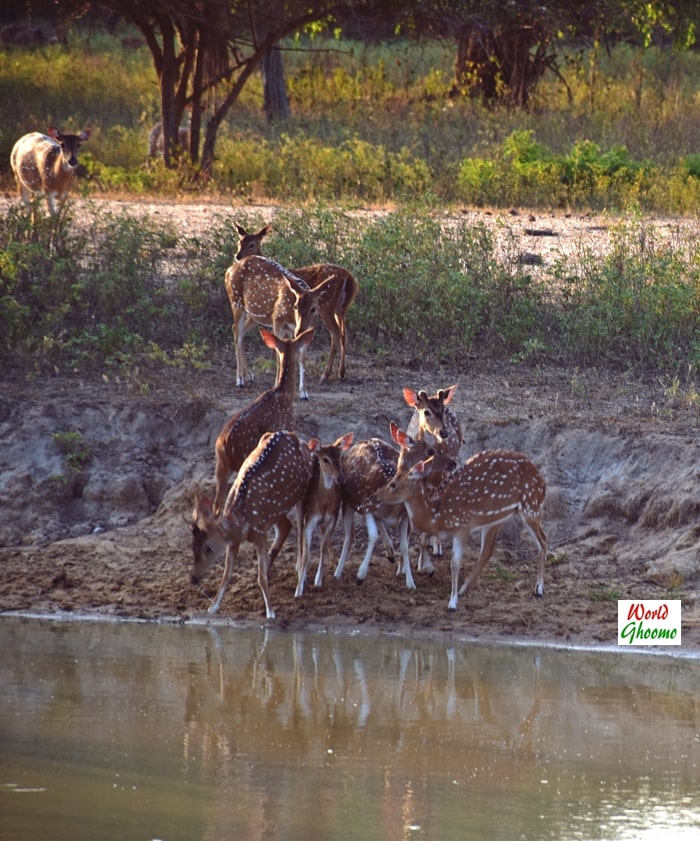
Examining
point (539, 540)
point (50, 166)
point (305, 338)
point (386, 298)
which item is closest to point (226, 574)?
point (539, 540)

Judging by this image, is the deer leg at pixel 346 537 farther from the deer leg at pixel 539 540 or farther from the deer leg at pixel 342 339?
the deer leg at pixel 342 339

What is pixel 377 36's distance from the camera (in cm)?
3453

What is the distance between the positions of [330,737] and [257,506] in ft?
7.85

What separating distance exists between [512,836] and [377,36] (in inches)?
1144

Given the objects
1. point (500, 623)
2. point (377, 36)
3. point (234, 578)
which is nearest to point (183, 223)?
point (234, 578)

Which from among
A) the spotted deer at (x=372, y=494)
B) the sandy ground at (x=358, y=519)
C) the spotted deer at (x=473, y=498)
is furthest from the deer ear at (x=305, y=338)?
the spotted deer at (x=473, y=498)

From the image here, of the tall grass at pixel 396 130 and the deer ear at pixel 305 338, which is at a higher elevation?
the tall grass at pixel 396 130

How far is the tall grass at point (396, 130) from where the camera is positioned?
69.1 feet

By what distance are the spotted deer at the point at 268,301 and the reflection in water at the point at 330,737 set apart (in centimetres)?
331

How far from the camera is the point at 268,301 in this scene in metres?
13.6

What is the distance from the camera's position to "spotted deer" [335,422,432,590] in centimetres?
1123

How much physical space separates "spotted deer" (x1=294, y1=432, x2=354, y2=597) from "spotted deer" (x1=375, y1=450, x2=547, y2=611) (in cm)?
32

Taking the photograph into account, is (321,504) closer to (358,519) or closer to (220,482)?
(220,482)

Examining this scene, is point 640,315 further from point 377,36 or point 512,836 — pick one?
point 377,36
